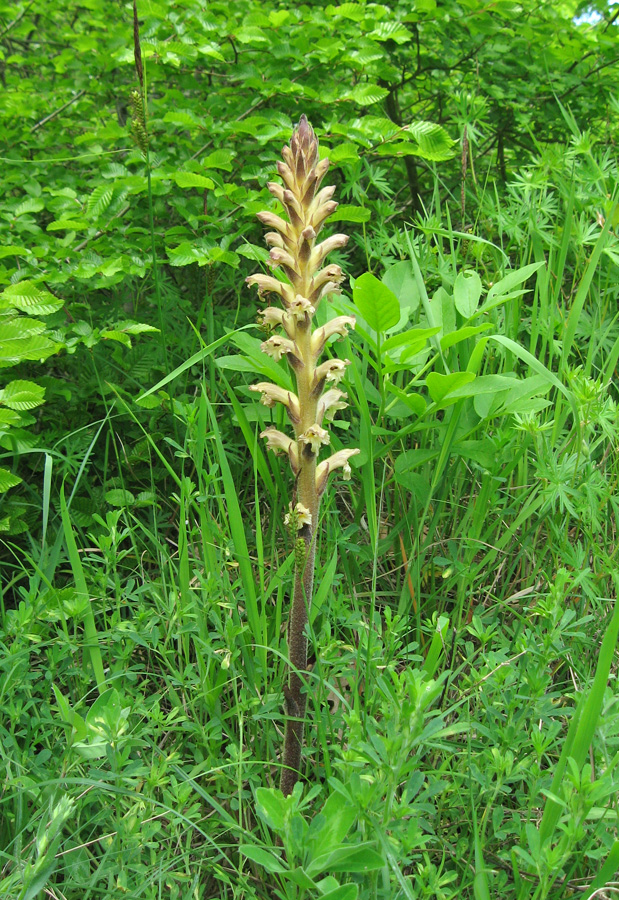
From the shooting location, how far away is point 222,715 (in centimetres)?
176

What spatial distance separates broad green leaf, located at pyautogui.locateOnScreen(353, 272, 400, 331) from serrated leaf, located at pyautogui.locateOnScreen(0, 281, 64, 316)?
3.63 ft

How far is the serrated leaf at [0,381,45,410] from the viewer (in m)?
2.16

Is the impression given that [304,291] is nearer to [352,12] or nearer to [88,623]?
[88,623]

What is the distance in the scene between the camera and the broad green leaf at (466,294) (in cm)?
221

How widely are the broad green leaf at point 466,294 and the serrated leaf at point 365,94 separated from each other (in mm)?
1183

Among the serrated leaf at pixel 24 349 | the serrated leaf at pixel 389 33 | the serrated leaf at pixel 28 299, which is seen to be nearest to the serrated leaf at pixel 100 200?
the serrated leaf at pixel 28 299

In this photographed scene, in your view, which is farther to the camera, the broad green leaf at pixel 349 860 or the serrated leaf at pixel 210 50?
the serrated leaf at pixel 210 50

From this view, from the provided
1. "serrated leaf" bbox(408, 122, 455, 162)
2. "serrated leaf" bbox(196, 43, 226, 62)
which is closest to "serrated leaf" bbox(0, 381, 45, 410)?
"serrated leaf" bbox(196, 43, 226, 62)

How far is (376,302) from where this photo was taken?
1849mm

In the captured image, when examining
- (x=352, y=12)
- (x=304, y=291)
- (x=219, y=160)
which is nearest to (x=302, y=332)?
(x=304, y=291)

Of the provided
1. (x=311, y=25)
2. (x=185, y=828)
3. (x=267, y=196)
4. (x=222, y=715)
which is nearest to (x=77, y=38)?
(x=311, y=25)

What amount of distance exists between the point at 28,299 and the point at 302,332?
48.9 inches

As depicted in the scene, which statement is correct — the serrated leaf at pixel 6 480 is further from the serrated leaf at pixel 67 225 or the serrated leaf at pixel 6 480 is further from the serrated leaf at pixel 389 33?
the serrated leaf at pixel 389 33

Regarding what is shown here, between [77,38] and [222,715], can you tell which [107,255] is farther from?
[222,715]
